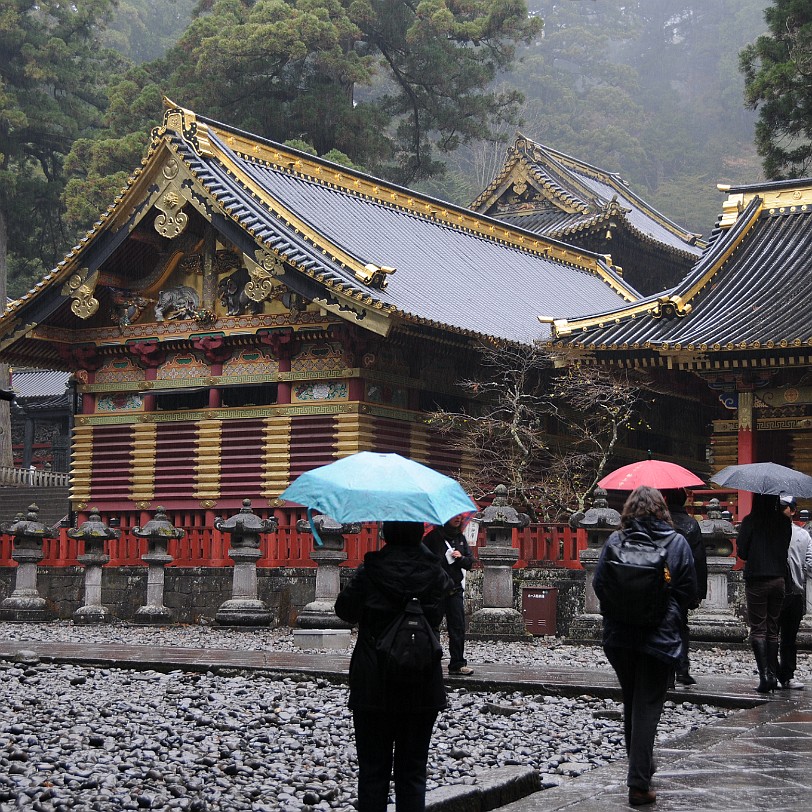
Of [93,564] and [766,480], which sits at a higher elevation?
[766,480]

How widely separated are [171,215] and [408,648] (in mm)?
18420

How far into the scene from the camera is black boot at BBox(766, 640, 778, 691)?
36.0 feet

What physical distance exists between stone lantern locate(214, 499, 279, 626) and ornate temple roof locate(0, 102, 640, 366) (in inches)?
158

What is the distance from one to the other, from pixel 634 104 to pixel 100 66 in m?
45.3

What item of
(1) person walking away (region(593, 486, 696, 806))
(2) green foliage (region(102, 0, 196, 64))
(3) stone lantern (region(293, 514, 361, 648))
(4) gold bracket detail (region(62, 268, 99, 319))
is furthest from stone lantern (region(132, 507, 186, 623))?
(2) green foliage (region(102, 0, 196, 64))

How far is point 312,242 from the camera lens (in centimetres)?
2244

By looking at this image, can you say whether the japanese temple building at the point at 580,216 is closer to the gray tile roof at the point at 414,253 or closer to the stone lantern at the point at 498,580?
the gray tile roof at the point at 414,253

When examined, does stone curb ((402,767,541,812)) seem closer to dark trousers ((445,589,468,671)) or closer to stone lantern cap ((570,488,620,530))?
dark trousers ((445,589,468,671))

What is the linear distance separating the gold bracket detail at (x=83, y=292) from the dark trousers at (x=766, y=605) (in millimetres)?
15626

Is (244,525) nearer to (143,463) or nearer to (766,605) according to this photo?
(143,463)

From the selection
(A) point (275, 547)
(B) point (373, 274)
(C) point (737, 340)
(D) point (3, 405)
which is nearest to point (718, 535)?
(C) point (737, 340)

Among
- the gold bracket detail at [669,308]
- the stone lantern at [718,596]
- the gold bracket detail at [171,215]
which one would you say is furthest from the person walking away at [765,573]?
the gold bracket detail at [171,215]

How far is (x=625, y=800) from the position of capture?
6.90 meters

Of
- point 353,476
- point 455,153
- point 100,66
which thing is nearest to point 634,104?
point 455,153
